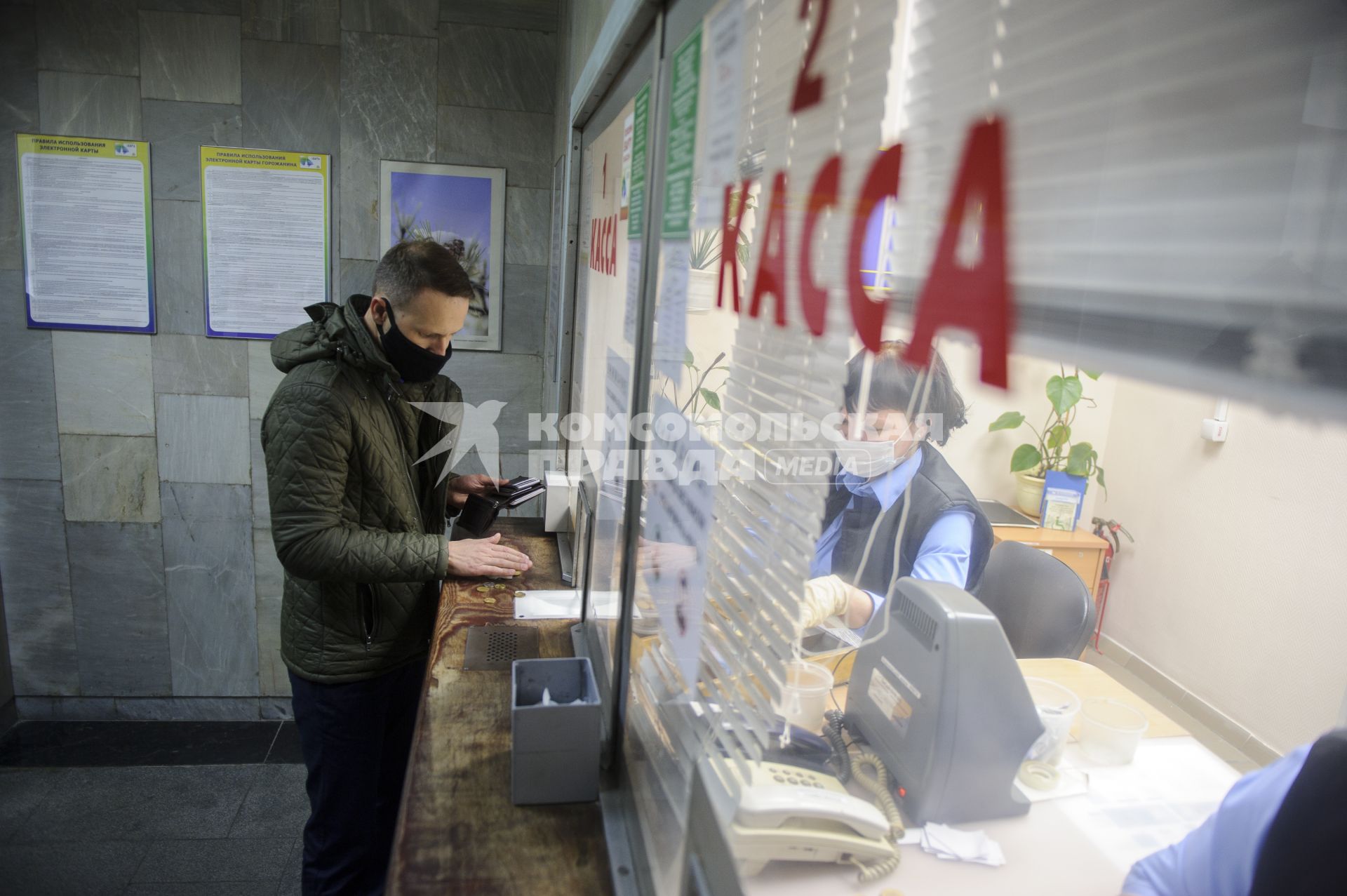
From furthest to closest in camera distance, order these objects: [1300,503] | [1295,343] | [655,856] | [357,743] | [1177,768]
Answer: [357,743] → [1177,768] → [655,856] → [1300,503] → [1295,343]

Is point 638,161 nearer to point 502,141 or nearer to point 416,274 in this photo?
point 416,274

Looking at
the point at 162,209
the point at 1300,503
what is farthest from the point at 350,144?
the point at 1300,503

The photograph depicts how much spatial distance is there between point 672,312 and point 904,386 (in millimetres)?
322

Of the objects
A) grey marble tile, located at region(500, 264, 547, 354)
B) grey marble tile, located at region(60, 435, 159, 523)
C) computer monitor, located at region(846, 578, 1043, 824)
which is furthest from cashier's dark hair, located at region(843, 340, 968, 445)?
grey marble tile, located at region(60, 435, 159, 523)

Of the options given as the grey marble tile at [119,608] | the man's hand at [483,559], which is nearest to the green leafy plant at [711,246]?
the man's hand at [483,559]

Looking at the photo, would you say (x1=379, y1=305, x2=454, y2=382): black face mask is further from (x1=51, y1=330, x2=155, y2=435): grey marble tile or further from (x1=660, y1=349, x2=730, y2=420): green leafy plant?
(x1=51, y1=330, x2=155, y2=435): grey marble tile

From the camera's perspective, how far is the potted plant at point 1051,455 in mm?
822

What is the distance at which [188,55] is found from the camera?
3.03 meters

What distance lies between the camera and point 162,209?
3121 mm

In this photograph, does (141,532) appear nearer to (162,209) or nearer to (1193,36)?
(162,209)

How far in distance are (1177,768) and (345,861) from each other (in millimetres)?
1832

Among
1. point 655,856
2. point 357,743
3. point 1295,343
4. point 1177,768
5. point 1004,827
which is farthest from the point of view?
point 357,743

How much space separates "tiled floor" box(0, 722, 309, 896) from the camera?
250cm

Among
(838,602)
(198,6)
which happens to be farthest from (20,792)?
(838,602)
